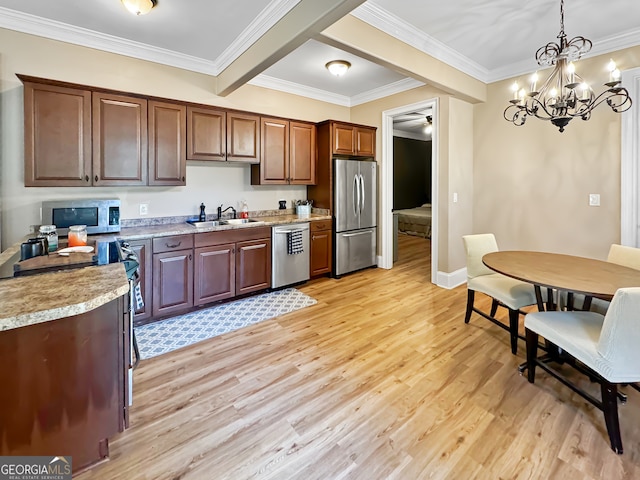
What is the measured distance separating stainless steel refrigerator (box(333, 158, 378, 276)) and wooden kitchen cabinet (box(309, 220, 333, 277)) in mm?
112

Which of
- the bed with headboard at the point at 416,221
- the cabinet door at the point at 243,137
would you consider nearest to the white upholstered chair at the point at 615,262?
the cabinet door at the point at 243,137

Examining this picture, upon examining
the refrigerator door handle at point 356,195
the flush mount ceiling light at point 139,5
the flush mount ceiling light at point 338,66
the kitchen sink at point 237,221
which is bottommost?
the kitchen sink at point 237,221

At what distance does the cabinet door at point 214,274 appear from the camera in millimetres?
3357

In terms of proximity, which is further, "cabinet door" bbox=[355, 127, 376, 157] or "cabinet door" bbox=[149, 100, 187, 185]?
"cabinet door" bbox=[355, 127, 376, 157]

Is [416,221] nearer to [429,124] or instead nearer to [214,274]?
[429,124]

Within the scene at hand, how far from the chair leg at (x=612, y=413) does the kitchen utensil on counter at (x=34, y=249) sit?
3.29 m

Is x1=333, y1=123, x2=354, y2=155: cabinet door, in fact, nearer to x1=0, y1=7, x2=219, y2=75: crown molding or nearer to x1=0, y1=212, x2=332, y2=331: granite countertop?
x1=0, y1=7, x2=219, y2=75: crown molding

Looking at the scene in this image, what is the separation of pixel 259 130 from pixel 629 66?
3902 mm

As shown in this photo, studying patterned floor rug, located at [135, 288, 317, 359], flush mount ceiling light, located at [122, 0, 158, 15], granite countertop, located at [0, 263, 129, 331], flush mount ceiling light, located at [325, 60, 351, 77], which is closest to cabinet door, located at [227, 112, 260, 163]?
flush mount ceiling light, located at [325, 60, 351, 77]

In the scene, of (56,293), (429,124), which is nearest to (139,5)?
(56,293)

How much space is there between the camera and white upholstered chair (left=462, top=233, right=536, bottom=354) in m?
2.53

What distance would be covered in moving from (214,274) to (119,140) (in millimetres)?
1589

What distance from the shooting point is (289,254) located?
4074mm

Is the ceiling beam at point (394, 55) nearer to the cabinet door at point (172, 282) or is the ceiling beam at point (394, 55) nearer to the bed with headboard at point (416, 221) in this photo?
the cabinet door at point (172, 282)
